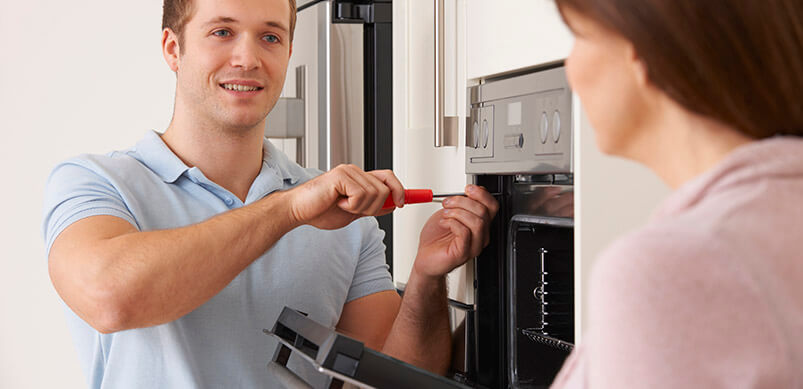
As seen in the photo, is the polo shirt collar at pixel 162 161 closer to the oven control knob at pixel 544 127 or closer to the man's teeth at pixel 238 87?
the man's teeth at pixel 238 87

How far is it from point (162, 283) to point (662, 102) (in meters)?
0.77

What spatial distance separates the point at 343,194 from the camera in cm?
114

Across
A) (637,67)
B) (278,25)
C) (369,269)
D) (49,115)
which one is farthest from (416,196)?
(49,115)

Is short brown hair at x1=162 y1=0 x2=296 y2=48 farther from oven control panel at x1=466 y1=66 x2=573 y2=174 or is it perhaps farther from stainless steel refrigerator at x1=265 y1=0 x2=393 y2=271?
oven control panel at x1=466 y1=66 x2=573 y2=174

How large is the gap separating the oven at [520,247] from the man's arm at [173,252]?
162 millimetres

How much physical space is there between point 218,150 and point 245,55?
0.17 meters

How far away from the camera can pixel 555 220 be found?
1.06 metres

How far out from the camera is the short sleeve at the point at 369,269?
1479 millimetres

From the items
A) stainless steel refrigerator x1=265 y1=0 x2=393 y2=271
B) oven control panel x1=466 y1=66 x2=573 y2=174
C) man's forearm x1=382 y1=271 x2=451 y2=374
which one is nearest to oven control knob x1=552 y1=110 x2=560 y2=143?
oven control panel x1=466 y1=66 x2=573 y2=174

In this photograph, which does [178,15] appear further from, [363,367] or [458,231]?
[363,367]

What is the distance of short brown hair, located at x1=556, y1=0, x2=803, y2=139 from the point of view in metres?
0.45

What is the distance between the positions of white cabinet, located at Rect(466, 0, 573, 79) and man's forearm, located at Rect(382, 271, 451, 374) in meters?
0.36

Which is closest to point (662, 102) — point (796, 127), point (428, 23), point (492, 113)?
point (796, 127)

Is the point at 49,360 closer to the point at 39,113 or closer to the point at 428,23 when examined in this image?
the point at 39,113
